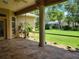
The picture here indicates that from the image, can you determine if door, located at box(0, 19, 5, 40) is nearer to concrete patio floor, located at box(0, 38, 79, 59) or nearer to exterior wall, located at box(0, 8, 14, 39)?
exterior wall, located at box(0, 8, 14, 39)

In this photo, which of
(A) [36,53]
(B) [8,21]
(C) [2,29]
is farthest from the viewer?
(B) [8,21]

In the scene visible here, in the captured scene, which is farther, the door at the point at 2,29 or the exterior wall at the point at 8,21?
the exterior wall at the point at 8,21

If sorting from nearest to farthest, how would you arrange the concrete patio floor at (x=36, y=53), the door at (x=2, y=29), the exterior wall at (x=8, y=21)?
1. the concrete patio floor at (x=36, y=53)
2. the door at (x=2, y=29)
3. the exterior wall at (x=8, y=21)

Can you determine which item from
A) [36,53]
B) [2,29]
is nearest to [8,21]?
[2,29]

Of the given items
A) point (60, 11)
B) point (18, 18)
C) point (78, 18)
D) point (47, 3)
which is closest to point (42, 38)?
point (47, 3)

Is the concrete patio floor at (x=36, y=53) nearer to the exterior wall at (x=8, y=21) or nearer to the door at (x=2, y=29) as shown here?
the door at (x=2, y=29)

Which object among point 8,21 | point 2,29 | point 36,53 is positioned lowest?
point 36,53

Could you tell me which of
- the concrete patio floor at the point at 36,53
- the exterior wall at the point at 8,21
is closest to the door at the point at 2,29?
the exterior wall at the point at 8,21

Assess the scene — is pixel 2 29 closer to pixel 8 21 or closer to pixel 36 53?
pixel 8 21

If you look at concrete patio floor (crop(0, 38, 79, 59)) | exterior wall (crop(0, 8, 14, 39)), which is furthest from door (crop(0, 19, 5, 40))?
concrete patio floor (crop(0, 38, 79, 59))

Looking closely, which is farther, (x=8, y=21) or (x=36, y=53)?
(x=8, y=21)

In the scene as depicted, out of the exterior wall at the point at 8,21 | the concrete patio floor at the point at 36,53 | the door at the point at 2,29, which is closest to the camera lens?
the concrete patio floor at the point at 36,53

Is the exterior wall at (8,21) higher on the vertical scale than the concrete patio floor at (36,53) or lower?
higher

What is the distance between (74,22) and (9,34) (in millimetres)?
18407
